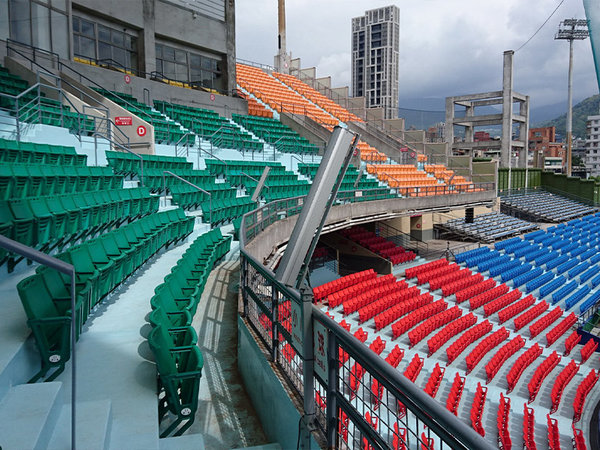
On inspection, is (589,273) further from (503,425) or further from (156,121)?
(156,121)

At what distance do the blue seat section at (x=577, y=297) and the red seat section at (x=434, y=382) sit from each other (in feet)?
28.0

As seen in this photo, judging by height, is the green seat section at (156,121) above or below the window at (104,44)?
below

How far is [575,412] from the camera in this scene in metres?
9.29

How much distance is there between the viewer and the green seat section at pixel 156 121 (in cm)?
1466

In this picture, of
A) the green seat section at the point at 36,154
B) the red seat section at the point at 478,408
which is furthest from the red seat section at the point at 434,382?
the green seat section at the point at 36,154

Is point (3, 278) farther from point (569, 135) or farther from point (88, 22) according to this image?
point (569, 135)

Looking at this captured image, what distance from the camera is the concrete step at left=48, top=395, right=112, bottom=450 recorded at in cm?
238

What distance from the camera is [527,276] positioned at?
18391mm

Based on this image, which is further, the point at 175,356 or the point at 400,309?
the point at 400,309

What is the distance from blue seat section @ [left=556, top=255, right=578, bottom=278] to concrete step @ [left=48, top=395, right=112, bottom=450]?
21243 millimetres

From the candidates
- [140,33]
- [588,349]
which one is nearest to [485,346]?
[588,349]

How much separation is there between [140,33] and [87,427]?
19.4m

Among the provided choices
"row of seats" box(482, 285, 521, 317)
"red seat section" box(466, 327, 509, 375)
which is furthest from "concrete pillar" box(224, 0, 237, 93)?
"red seat section" box(466, 327, 509, 375)

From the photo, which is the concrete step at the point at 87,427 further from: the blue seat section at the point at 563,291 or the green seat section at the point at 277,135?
the blue seat section at the point at 563,291
